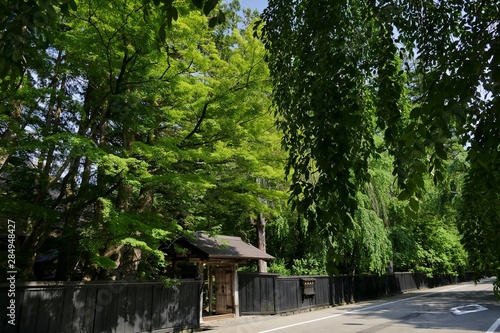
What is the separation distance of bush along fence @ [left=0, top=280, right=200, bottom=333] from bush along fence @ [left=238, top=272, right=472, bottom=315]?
378cm

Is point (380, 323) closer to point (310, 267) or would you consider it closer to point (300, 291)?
point (300, 291)

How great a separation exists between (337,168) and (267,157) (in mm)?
8722

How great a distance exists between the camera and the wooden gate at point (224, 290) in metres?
15.1

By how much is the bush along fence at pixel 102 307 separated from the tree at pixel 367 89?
7.51 m

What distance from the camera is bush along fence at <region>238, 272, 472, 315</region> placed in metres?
15.8

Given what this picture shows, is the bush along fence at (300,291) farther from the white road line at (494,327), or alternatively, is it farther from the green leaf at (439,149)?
the green leaf at (439,149)

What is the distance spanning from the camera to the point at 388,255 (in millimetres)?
19906

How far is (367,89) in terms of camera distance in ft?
10.6

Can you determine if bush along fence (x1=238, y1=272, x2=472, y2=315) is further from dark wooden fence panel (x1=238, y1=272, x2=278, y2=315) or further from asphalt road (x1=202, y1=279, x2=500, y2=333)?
asphalt road (x1=202, y1=279, x2=500, y2=333)

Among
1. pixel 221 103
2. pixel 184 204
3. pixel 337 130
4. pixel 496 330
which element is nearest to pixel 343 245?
pixel 337 130

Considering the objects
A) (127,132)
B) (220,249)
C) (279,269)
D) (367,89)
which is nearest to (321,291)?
(279,269)

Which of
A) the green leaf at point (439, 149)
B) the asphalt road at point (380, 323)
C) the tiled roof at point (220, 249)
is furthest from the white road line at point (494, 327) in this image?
the green leaf at point (439, 149)

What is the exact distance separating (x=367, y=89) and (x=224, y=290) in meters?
13.8

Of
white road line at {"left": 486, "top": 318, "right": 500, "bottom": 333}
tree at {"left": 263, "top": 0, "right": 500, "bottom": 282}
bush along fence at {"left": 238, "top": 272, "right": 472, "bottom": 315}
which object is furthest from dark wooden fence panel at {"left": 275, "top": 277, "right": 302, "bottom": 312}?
tree at {"left": 263, "top": 0, "right": 500, "bottom": 282}
